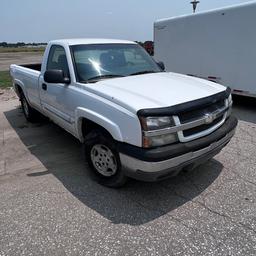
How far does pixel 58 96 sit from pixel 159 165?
2.14 m

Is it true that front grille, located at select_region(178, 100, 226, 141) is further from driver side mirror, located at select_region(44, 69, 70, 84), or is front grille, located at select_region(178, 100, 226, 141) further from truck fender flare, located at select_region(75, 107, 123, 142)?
driver side mirror, located at select_region(44, 69, 70, 84)

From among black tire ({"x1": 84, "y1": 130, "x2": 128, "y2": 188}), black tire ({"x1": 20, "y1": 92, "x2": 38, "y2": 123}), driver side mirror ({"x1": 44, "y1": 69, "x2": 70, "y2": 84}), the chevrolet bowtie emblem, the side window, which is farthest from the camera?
black tire ({"x1": 20, "y1": 92, "x2": 38, "y2": 123})

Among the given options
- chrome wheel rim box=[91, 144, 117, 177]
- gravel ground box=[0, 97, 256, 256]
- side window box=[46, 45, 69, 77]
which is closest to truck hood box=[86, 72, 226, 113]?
chrome wheel rim box=[91, 144, 117, 177]

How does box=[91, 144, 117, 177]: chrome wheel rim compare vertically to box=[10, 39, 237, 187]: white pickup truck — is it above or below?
below

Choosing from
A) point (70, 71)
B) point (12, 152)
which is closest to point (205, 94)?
point (70, 71)

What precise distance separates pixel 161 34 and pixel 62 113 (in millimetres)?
6497

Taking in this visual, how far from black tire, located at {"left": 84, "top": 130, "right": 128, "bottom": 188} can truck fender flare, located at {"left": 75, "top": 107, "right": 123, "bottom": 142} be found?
192mm

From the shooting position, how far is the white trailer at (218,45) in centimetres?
674

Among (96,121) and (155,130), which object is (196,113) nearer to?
(155,130)

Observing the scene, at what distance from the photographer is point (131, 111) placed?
278cm

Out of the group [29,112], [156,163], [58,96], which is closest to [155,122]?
[156,163]

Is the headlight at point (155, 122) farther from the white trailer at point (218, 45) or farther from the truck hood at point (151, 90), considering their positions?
the white trailer at point (218, 45)

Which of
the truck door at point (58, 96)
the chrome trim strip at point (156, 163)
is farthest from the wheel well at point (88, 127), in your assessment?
the chrome trim strip at point (156, 163)

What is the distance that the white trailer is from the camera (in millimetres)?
6738
